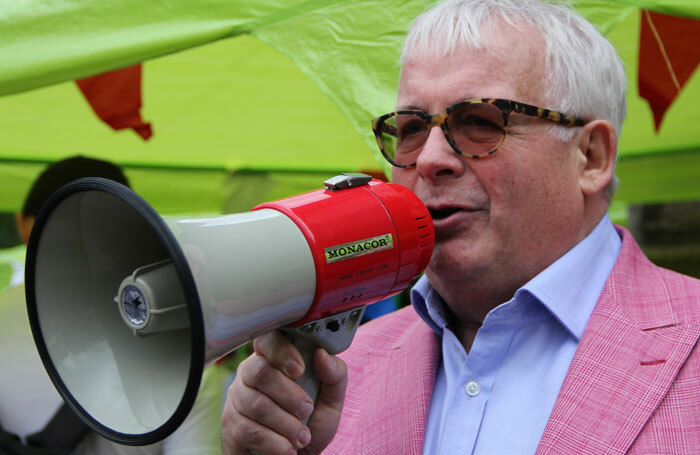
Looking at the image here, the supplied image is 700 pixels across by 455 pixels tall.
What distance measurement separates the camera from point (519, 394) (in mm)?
1562

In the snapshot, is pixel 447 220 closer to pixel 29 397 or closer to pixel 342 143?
pixel 29 397

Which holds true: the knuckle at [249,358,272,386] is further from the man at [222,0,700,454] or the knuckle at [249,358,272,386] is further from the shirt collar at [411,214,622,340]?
the shirt collar at [411,214,622,340]

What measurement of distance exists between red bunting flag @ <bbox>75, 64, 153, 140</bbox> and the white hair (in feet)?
7.02

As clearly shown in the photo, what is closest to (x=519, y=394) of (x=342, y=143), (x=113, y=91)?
(x=113, y=91)

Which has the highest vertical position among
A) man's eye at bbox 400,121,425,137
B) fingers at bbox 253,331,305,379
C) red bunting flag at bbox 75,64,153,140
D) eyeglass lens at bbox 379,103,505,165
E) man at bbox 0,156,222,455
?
eyeglass lens at bbox 379,103,505,165

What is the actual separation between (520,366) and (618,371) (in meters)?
0.23

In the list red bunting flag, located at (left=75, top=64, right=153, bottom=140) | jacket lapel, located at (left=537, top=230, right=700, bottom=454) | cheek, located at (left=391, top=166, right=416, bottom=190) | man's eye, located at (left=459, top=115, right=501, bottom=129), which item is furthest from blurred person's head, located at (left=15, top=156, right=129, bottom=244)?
jacket lapel, located at (left=537, top=230, right=700, bottom=454)

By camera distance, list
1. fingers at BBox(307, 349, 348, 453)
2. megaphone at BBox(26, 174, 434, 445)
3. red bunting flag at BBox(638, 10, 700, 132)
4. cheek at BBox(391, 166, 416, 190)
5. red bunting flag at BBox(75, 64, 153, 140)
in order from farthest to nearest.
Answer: red bunting flag at BBox(75, 64, 153, 140) < red bunting flag at BBox(638, 10, 700, 132) < cheek at BBox(391, 166, 416, 190) < fingers at BBox(307, 349, 348, 453) < megaphone at BBox(26, 174, 434, 445)

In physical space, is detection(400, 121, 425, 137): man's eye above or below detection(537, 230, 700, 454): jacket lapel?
above

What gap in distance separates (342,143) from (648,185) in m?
2.67

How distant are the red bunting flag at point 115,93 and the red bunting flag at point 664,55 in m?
2.46

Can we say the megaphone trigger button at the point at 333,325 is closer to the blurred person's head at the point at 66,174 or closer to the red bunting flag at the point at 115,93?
the blurred person's head at the point at 66,174

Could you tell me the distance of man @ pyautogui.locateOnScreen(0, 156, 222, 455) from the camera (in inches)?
83.4

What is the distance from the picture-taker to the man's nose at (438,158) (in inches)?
64.9
